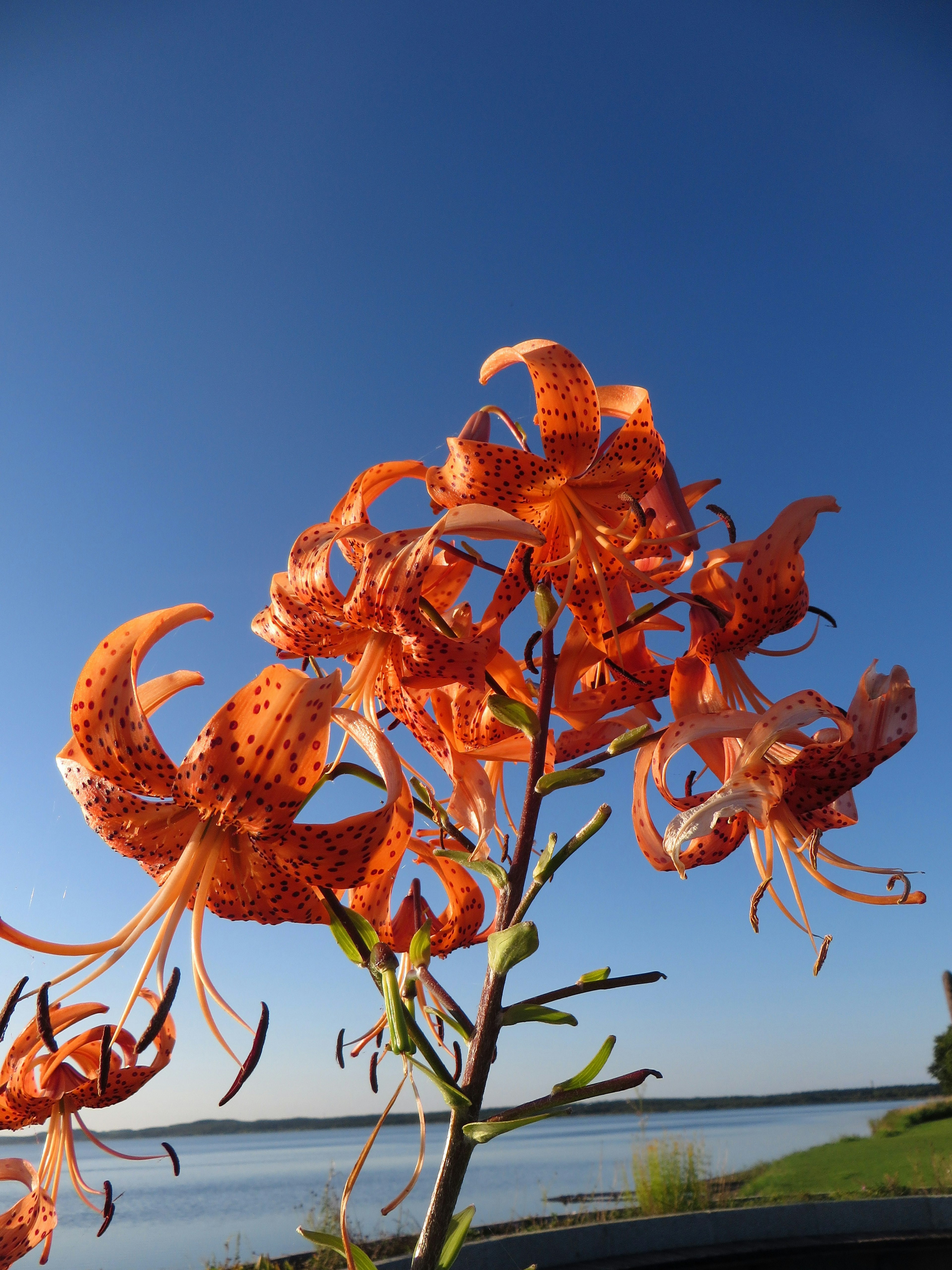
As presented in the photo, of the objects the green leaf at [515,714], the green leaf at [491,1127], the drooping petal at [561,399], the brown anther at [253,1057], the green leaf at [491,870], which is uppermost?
the drooping petal at [561,399]

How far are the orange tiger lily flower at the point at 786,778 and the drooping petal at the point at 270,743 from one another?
338 millimetres

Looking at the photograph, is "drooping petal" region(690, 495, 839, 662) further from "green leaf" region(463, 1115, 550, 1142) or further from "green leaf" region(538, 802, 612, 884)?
"green leaf" region(463, 1115, 550, 1142)

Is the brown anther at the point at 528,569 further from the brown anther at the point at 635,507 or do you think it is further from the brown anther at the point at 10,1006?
the brown anther at the point at 10,1006

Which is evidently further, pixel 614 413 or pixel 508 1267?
pixel 508 1267

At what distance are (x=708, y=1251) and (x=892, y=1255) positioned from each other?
1238 millimetres

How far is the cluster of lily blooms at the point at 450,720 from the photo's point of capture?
27.5 inches

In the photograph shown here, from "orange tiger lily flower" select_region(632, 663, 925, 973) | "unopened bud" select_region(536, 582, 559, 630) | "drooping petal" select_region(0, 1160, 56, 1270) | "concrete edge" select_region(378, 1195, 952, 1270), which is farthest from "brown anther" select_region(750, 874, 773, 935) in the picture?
"concrete edge" select_region(378, 1195, 952, 1270)

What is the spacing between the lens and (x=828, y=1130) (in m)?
13.9

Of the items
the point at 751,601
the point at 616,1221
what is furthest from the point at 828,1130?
the point at 751,601

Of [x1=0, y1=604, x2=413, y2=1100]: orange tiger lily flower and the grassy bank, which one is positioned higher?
[x1=0, y1=604, x2=413, y2=1100]: orange tiger lily flower

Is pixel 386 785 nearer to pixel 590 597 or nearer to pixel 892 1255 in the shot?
pixel 590 597

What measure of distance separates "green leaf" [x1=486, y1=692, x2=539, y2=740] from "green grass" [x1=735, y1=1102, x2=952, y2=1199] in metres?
7.82

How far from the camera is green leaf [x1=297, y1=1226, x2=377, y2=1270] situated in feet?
2.23

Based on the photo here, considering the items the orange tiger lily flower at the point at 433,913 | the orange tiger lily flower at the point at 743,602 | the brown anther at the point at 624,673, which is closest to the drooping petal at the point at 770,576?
the orange tiger lily flower at the point at 743,602
